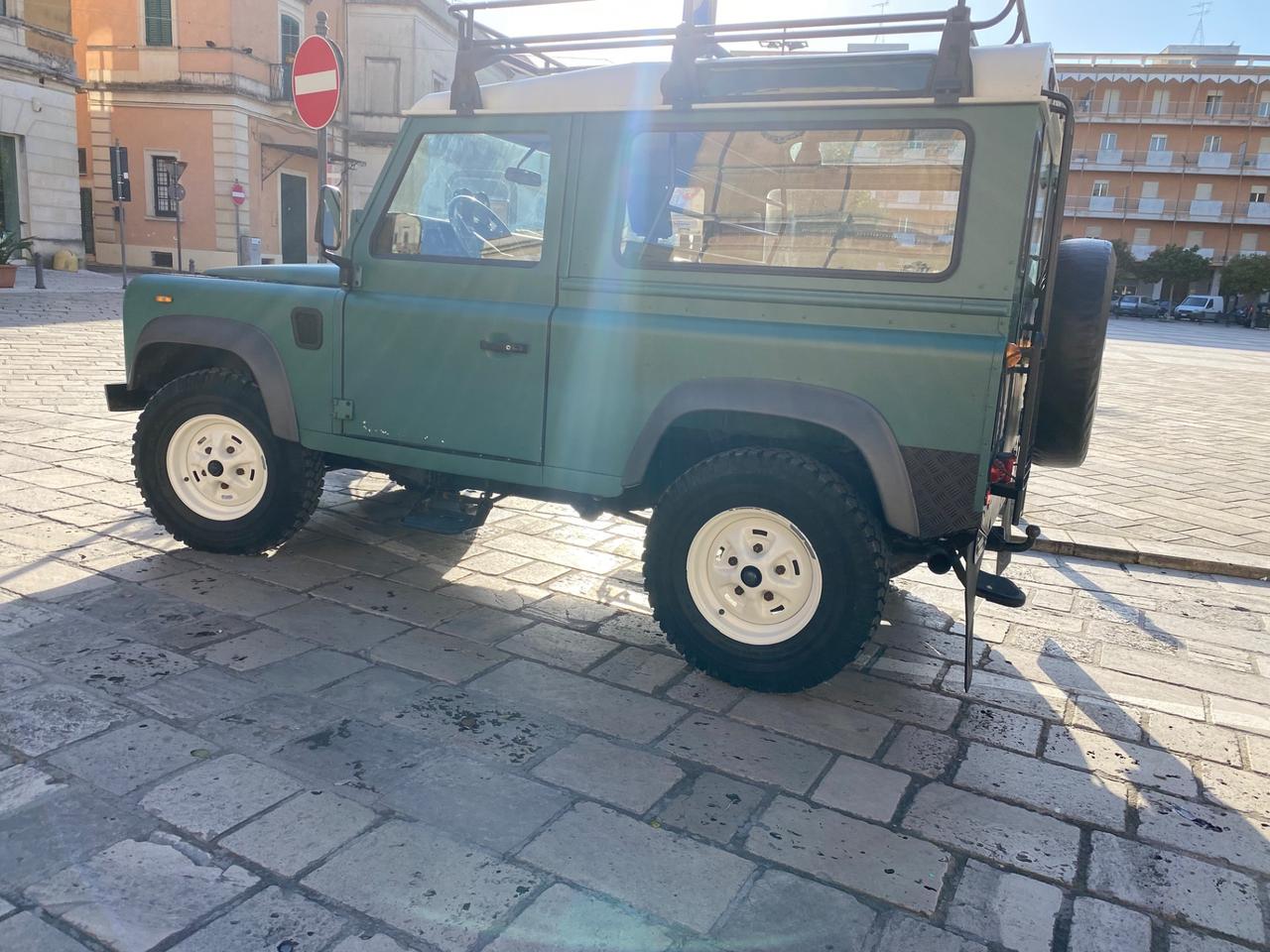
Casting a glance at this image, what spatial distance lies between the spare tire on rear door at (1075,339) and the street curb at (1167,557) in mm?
2100

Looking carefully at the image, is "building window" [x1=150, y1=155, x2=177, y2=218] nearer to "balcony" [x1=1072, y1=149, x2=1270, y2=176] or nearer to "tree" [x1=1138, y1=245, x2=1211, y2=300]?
"balcony" [x1=1072, y1=149, x2=1270, y2=176]

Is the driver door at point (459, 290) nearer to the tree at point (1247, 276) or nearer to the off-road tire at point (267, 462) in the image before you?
the off-road tire at point (267, 462)

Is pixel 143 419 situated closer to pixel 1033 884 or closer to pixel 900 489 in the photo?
pixel 900 489

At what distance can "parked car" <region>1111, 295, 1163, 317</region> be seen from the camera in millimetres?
55469

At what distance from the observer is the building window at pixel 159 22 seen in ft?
88.1

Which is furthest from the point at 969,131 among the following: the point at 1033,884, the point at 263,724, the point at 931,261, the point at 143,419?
the point at 143,419

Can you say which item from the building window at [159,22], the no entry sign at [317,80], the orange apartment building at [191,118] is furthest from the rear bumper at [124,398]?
the building window at [159,22]

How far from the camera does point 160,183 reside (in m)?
27.9

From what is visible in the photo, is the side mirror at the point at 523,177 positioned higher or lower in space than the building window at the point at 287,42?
lower

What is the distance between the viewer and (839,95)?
3400mm

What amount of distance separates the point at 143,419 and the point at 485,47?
7.94ft

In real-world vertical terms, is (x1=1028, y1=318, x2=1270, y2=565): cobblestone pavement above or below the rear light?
below

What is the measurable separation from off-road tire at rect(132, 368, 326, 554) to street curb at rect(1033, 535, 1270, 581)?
4076 millimetres

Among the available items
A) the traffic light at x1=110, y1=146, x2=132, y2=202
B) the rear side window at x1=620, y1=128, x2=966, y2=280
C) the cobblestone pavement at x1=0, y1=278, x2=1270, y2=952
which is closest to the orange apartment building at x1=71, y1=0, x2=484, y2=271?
the traffic light at x1=110, y1=146, x2=132, y2=202
